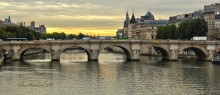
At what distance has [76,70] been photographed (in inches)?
2879

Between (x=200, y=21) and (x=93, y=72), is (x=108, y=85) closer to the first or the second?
(x=93, y=72)

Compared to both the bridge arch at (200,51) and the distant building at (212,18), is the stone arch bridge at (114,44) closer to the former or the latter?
the bridge arch at (200,51)

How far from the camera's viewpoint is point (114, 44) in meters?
97.8

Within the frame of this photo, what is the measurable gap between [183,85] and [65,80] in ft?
47.4

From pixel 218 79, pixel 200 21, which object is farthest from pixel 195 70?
pixel 200 21

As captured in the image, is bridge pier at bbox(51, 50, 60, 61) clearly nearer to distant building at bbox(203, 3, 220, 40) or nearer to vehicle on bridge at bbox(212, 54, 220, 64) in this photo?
vehicle on bridge at bbox(212, 54, 220, 64)

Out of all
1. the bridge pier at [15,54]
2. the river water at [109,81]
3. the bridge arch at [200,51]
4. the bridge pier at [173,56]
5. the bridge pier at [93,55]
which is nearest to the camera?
the river water at [109,81]

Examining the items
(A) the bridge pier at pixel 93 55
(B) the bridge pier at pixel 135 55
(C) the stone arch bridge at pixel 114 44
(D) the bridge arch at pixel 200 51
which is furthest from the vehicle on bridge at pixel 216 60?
(A) the bridge pier at pixel 93 55

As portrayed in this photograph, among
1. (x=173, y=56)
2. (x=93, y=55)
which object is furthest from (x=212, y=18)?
(x=93, y=55)

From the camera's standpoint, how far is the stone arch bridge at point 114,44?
9369 centimetres

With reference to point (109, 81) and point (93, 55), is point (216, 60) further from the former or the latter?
point (109, 81)

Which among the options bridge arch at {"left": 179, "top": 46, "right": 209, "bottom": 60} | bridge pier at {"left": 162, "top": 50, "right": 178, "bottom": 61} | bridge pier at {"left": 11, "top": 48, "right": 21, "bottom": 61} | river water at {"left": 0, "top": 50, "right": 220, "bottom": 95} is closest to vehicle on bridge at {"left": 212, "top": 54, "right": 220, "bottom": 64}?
bridge arch at {"left": 179, "top": 46, "right": 209, "bottom": 60}

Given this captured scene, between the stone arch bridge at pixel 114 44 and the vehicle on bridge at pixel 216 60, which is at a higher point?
the stone arch bridge at pixel 114 44

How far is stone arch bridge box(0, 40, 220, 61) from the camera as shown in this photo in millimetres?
93688
